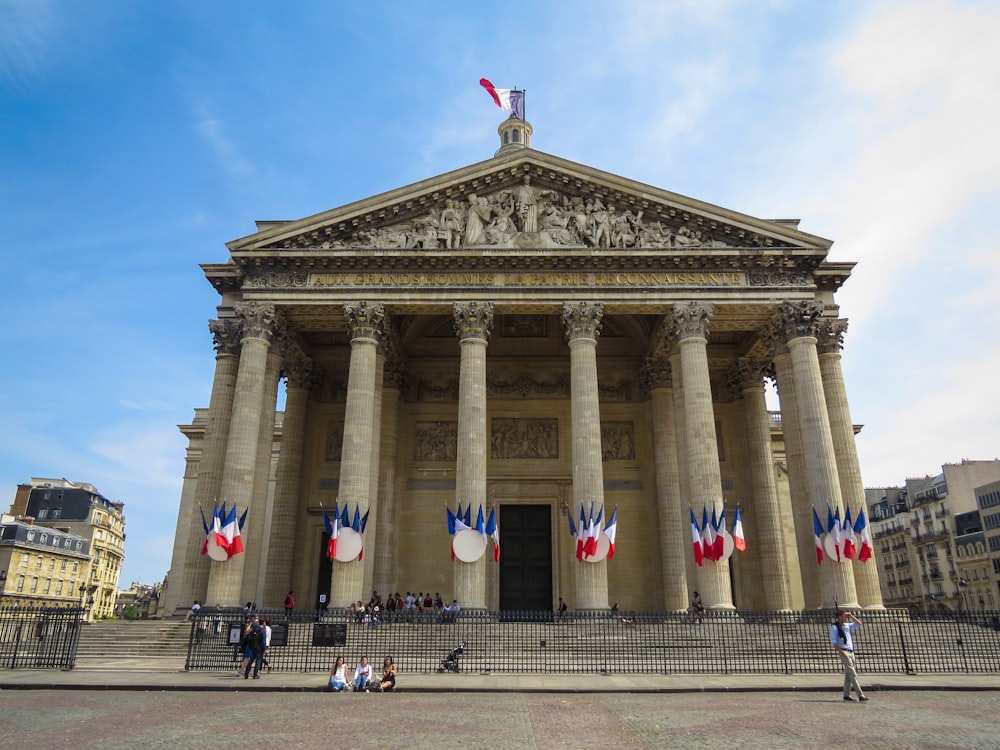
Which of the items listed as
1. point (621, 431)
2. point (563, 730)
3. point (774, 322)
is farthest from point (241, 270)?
point (563, 730)

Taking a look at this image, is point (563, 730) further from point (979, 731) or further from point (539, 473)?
point (539, 473)

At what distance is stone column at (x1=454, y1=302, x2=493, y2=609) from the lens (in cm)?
2217

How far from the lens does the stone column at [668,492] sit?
27250 mm

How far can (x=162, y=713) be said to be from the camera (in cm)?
1003

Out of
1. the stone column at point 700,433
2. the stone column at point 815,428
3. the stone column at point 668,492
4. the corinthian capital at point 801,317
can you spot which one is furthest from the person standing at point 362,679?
the corinthian capital at point 801,317

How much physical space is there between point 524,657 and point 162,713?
8.72 meters

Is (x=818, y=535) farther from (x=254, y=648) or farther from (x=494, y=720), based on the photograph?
(x=254, y=648)

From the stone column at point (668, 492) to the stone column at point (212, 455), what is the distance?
55.1ft

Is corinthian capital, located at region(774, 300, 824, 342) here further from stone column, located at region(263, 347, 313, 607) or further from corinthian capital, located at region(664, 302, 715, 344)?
stone column, located at region(263, 347, 313, 607)

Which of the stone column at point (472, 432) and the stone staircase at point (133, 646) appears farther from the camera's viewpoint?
the stone column at point (472, 432)

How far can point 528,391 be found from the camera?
106 ft

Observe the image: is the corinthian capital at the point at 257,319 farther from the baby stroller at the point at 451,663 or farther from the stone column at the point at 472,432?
the baby stroller at the point at 451,663

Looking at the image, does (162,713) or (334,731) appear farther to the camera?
(162,713)

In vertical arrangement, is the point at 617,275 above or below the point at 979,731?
above
